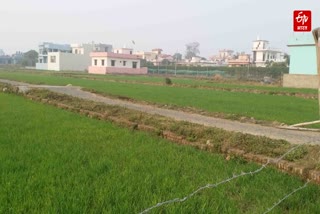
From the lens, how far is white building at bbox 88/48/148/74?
191 feet

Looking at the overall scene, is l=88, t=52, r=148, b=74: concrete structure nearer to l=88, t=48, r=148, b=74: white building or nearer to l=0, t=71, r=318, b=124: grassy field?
l=88, t=48, r=148, b=74: white building

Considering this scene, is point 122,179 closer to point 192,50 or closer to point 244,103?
point 244,103

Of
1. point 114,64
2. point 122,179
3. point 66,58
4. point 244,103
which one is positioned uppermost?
point 66,58

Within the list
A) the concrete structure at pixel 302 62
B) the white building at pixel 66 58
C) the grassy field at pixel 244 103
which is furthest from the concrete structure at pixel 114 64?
the grassy field at pixel 244 103

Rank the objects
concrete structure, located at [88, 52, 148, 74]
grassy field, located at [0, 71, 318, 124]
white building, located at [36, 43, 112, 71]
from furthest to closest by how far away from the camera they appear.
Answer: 1. white building, located at [36, 43, 112, 71]
2. concrete structure, located at [88, 52, 148, 74]
3. grassy field, located at [0, 71, 318, 124]

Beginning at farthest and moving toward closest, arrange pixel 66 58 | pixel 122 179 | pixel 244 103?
pixel 66 58 → pixel 244 103 → pixel 122 179

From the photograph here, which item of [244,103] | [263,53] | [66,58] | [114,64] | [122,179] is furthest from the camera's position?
[263,53]

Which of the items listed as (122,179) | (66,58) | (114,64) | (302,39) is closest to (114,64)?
(114,64)

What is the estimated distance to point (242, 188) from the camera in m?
3.87

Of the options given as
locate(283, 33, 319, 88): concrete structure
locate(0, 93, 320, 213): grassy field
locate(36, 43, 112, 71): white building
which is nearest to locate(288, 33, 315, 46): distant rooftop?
locate(283, 33, 319, 88): concrete structure

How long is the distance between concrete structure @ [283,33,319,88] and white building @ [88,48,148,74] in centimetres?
3396

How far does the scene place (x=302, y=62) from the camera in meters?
29.4

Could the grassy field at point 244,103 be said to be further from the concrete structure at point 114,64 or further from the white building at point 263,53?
the white building at point 263,53

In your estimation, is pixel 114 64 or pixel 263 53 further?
pixel 263 53
